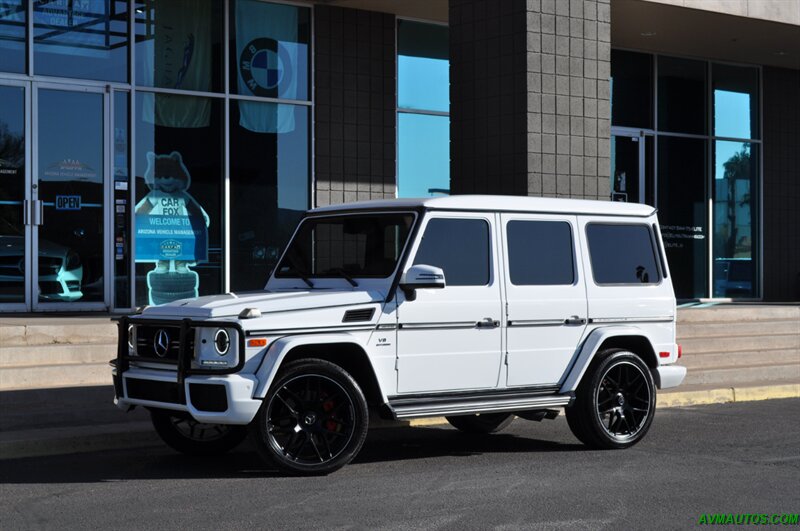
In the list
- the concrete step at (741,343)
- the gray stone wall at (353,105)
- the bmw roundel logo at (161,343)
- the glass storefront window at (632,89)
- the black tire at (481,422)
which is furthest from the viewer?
the glass storefront window at (632,89)

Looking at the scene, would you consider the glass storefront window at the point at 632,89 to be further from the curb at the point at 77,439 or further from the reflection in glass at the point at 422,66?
the curb at the point at 77,439

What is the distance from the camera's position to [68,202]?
1546cm

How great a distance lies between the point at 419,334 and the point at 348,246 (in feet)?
3.16

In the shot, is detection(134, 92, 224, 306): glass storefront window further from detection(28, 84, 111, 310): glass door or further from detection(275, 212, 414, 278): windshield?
detection(275, 212, 414, 278): windshield

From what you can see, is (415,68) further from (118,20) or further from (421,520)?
Answer: (421,520)

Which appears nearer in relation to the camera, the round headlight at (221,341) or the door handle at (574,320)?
the round headlight at (221,341)

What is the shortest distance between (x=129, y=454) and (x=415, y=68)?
1083 centimetres

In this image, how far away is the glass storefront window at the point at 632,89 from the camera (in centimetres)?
2125

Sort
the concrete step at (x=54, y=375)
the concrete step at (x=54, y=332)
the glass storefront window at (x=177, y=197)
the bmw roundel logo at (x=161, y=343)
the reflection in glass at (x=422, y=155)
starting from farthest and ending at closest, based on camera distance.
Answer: the reflection in glass at (x=422, y=155) < the glass storefront window at (x=177, y=197) < the concrete step at (x=54, y=332) < the concrete step at (x=54, y=375) < the bmw roundel logo at (x=161, y=343)

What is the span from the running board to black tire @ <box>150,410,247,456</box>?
1.41 metres

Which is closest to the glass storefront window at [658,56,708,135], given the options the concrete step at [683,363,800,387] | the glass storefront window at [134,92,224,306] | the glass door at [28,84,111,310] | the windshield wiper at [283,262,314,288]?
the concrete step at [683,363,800,387]

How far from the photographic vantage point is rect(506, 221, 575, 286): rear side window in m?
8.89

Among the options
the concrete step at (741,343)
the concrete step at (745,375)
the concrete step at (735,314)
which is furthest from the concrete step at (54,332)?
the concrete step at (735,314)

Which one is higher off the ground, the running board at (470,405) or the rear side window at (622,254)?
the rear side window at (622,254)
